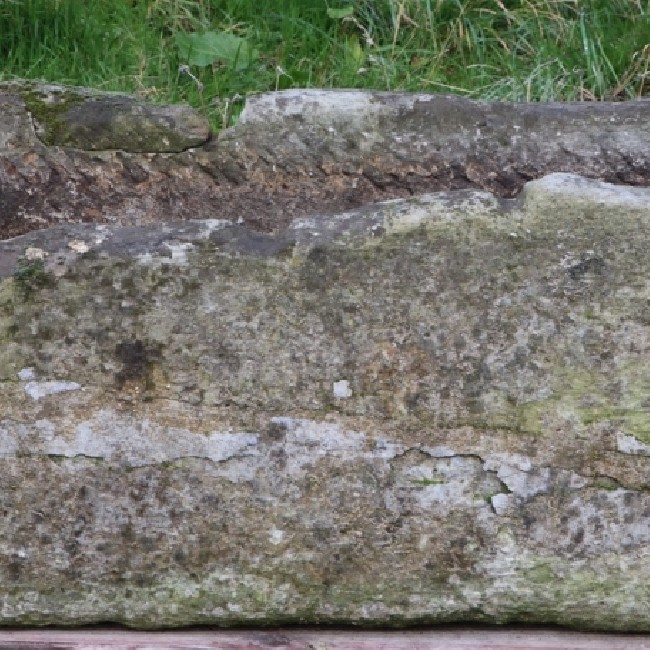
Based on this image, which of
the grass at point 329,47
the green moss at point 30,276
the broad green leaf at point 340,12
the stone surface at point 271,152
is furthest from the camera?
the broad green leaf at point 340,12

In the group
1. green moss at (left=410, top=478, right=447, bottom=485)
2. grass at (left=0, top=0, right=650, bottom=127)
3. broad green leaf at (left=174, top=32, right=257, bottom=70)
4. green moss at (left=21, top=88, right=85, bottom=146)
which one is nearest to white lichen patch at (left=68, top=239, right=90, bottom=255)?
green moss at (left=410, top=478, right=447, bottom=485)

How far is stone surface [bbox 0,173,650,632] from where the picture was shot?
1562 millimetres

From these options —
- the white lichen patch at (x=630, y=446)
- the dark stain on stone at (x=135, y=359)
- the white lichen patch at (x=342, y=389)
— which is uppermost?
the dark stain on stone at (x=135, y=359)

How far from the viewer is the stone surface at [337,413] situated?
1562mm

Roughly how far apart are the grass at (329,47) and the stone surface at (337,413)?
1.64 metres

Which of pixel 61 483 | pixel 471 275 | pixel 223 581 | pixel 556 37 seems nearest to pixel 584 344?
pixel 471 275

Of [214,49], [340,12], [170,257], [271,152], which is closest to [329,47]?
[340,12]

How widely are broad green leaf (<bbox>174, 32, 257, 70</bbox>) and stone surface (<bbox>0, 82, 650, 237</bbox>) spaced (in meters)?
1.22

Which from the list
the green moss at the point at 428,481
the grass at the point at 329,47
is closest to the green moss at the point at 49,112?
the green moss at the point at 428,481

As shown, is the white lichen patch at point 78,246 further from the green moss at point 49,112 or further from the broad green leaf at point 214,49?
the broad green leaf at point 214,49

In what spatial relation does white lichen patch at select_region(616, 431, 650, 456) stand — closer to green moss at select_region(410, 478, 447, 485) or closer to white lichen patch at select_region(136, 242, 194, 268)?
green moss at select_region(410, 478, 447, 485)

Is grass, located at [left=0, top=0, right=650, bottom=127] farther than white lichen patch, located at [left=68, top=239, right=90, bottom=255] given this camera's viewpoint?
Yes

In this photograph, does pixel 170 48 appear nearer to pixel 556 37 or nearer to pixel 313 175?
pixel 556 37

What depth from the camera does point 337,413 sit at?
158 centimetres
